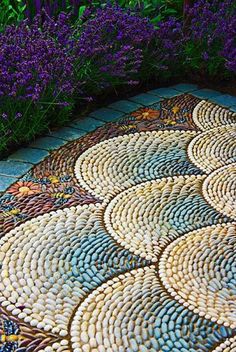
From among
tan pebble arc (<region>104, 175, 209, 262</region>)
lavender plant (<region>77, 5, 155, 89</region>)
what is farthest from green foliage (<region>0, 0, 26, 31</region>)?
tan pebble arc (<region>104, 175, 209, 262</region>)

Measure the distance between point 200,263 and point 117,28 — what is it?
2226mm

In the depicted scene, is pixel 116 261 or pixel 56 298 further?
pixel 116 261

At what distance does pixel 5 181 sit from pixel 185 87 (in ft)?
6.30

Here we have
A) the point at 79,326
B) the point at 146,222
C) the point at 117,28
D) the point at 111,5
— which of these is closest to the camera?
the point at 79,326

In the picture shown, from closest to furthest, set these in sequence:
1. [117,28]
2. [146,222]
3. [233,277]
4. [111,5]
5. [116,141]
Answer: [233,277] < [146,222] < [116,141] < [117,28] < [111,5]

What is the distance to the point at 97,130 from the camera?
418 cm

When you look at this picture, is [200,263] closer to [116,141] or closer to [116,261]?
[116,261]

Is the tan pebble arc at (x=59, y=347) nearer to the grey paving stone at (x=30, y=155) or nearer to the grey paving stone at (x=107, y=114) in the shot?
the grey paving stone at (x=30, y=155)

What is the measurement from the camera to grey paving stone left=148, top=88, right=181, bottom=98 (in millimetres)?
4723

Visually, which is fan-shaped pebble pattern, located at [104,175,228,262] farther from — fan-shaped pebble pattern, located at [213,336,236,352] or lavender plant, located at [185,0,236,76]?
lavender plant, located at [185,0,236,76]

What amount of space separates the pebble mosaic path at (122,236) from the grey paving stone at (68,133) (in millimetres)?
13

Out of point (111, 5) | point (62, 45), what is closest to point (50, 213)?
point (62, 45)

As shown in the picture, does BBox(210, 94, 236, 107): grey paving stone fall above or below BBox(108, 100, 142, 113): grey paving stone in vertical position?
below

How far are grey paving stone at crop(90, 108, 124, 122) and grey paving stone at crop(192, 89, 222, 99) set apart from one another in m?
0.70
